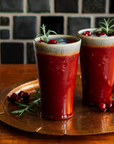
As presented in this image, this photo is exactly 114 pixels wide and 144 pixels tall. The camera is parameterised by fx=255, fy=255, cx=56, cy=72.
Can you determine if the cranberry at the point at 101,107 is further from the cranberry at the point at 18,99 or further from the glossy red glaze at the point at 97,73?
the cranberry at the point at 18,99

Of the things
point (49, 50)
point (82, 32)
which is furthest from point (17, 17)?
point (49, 50)

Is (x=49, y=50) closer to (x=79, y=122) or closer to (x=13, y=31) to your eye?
(x=79, y=122)

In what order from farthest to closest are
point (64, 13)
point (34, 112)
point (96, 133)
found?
point (64, 13)
point (34, 112)
point (96, 133)

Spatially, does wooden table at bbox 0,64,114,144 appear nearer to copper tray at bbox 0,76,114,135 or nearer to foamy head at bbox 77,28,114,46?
copper tray at bbox 0,76,114,135

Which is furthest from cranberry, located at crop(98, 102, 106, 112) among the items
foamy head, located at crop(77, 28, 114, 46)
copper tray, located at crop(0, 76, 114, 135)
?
foamy head, located at crop(77, 28, 114, 46)

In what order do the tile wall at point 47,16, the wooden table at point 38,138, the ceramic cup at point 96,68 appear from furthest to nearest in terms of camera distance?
the tile wall at point 47,16
the ceramic cup at point 96,68
the wooden table at point 38,138

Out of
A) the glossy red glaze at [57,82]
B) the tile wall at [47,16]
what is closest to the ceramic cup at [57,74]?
the glossy red glaze at [57,82]

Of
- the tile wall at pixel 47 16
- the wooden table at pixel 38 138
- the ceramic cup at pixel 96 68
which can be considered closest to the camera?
the wooden table at pixel 38 138
